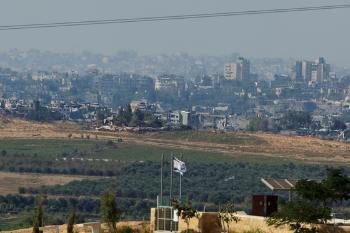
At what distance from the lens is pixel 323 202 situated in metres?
37.2

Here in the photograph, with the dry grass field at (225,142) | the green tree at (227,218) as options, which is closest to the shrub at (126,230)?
the green tree at (227,218)

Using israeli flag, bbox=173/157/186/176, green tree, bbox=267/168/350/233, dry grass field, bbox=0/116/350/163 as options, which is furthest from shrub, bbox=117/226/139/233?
dry grass field, bbox=0/116/350/163

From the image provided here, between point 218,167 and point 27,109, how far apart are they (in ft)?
251

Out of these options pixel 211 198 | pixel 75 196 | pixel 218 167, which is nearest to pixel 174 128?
pixel 218 167

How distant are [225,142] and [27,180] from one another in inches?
1309

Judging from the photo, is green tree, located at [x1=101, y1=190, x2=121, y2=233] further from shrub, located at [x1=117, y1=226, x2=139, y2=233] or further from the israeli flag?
the israeli flag

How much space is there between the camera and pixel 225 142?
450 ft

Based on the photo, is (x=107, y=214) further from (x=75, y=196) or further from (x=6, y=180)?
(x=6, y=180)

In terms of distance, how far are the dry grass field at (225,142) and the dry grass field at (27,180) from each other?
61.1 feet

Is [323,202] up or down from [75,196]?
up

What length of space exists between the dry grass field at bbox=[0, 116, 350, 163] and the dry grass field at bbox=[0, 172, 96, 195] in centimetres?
1862

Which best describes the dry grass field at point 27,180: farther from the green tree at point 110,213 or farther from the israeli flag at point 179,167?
the israeli flag at point 179,167

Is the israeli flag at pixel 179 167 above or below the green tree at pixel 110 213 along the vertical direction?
above

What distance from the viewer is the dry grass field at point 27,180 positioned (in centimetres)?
10329
